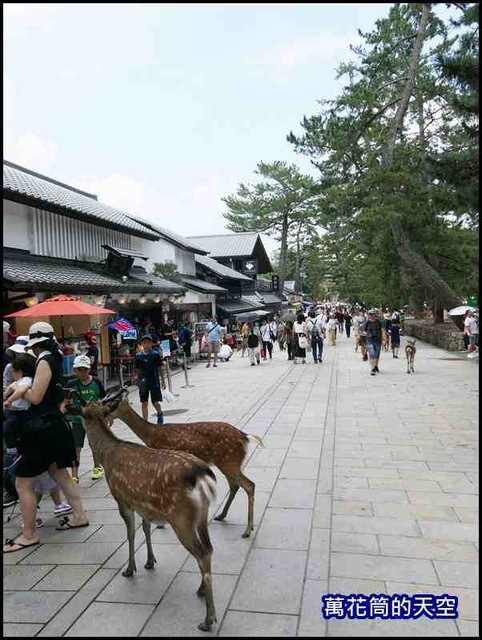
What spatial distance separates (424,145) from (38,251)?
697 inches

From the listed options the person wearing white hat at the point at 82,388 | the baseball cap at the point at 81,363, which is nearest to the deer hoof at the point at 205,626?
the person wearing white hat at the point at 82,388

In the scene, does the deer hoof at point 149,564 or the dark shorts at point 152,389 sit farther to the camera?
the dark shorts at point 152,389

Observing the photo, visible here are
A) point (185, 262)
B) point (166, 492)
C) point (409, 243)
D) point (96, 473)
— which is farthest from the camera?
point (185, 262)

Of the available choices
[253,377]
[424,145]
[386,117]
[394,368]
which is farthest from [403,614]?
[386,117]

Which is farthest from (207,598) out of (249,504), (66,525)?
(66,525)

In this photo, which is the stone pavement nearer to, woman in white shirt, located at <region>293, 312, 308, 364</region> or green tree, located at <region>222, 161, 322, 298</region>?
woman in white shirt, located at <region>293, 312, 308, 364</region>

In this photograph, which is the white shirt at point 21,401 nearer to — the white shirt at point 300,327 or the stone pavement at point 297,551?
the stone pavement at point 297,551

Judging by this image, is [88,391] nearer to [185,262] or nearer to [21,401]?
[21,401]

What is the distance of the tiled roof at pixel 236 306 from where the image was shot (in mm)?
27844

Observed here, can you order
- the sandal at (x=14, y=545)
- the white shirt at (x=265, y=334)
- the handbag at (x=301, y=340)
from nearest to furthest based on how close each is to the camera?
the sandal at (x=14, y=545), the handbag at (x=301, y=340), the white shirt at (x=265, y=334)

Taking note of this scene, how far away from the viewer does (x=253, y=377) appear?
567 inches

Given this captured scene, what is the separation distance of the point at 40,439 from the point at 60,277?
7278 millimetres

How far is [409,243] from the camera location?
22406 mm

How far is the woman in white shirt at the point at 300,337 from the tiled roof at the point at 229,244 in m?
18.6
